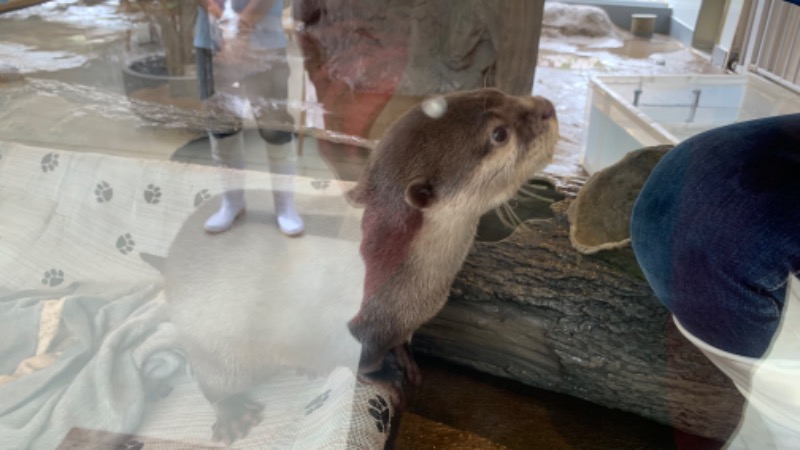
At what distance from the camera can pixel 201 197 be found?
53.9 inches

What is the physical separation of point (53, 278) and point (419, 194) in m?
0.90

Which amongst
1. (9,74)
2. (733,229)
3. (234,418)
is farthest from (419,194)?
(9,74)

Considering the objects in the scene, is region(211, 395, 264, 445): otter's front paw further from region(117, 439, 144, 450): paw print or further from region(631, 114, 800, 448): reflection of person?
region(631, 114, 800, 448): reflection of person

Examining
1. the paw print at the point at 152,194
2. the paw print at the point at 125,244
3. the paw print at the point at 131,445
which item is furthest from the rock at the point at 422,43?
the paw print at the point at 131,445

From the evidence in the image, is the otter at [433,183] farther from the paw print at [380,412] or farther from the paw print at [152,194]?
the paw print at [152,194]

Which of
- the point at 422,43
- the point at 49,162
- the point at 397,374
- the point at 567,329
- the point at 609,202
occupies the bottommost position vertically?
the point at 397,374

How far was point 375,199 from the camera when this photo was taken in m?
0.97

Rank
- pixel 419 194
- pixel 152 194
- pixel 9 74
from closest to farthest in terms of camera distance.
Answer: pixel 419 194, pixel 152 194, pixel 9 74

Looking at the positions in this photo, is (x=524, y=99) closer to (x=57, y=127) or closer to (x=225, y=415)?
(x=225, y=415)

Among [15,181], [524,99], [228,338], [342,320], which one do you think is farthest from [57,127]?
[524,99]

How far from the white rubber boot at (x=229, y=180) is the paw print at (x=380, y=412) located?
443 millimetres

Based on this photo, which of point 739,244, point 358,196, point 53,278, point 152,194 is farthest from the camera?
point 152,194

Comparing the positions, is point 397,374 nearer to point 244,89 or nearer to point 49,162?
point 244,89

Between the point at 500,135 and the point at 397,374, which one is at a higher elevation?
the point at 500,135
